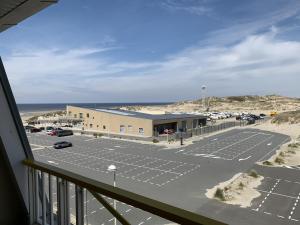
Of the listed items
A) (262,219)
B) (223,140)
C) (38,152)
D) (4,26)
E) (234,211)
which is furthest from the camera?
(223,140)

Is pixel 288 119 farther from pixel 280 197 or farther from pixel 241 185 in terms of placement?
pixel 280 197

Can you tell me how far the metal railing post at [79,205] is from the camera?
2664mm

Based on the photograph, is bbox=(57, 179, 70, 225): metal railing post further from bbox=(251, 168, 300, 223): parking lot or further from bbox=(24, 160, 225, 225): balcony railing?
bbox=(251, 168, 300, 223): parking lot

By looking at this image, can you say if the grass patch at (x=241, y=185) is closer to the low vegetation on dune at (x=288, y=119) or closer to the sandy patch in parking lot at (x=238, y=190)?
the sandy patch in parking lot at (x=238, y=190)

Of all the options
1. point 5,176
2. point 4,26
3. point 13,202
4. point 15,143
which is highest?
point 4,26

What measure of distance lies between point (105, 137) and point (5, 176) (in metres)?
39.5

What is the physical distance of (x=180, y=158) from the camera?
28.4 meters

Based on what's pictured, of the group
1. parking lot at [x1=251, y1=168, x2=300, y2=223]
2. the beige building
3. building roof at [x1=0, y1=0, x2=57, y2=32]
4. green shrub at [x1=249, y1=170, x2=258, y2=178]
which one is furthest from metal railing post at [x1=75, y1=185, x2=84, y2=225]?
the beige building

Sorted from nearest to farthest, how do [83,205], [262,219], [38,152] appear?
[83,205] < [262,219] < [38,152]

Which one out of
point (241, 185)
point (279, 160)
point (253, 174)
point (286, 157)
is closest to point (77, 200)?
point (241, 185)

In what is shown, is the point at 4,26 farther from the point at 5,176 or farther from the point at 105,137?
the point at 105,137

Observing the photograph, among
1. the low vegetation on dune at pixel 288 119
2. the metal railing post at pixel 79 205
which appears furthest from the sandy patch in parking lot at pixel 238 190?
the low vegetation on dune at pixel 288 119

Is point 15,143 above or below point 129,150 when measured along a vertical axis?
above

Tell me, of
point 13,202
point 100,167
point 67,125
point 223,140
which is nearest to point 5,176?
point 13,202
